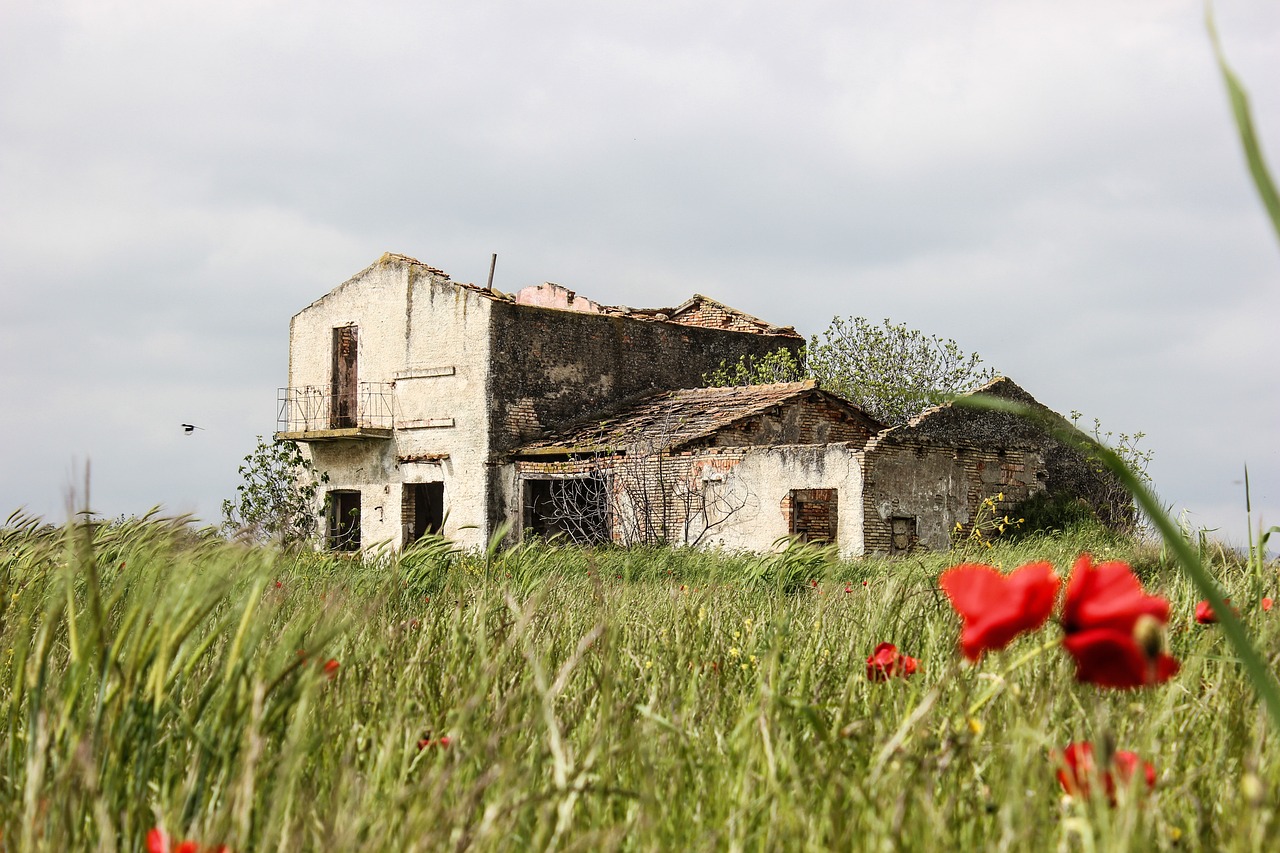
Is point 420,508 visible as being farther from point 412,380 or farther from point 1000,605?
point 1000,605

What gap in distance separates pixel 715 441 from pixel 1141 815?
611 inches

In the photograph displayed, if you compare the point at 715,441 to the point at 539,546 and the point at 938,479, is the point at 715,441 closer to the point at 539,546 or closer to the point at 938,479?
the point at 938,479

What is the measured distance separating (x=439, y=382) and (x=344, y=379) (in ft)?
9.31

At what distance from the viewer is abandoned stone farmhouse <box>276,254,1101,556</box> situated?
50.7 feet

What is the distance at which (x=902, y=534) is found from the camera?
15281mm

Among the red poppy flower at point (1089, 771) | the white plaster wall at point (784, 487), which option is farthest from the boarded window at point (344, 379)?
the red poppy flower at point (1089, 771)

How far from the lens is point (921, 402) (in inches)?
929

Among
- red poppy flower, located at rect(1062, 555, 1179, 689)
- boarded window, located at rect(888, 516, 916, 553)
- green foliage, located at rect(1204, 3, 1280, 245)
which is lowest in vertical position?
boarded window, located at rect(888, 516, 916, 553)

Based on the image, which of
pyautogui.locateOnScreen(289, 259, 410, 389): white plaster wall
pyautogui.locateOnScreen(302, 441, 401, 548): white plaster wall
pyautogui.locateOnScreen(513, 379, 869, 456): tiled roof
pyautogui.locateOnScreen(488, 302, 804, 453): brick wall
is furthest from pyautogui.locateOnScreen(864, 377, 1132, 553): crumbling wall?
pyautogui.locateOnScreen(289, 259, 410, 389): white plaster wall

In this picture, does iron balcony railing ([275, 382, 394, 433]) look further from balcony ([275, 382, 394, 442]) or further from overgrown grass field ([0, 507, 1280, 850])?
overgrown grass field ([0, 507, 1280, 850])

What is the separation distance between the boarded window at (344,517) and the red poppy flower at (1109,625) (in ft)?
66.7

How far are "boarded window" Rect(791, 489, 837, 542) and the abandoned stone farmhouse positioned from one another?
4cm

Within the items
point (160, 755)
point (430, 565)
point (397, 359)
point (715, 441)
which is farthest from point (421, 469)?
point (160, 755)

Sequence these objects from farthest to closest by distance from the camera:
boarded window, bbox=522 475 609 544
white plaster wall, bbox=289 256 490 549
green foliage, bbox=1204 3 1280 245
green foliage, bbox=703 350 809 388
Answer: green foliage, bbox=703 350 809 388
white plaster wall, bbox=289 256 490 549
boarded window, bbox=522 475 609 544
green foliage, bbox=1204 3 1280 245
